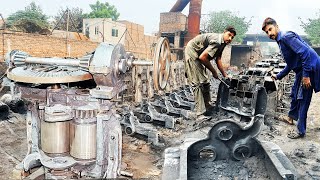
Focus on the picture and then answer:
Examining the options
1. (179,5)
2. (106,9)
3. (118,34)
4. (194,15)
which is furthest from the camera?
(106,9)

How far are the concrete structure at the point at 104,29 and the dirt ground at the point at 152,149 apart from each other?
18.1m

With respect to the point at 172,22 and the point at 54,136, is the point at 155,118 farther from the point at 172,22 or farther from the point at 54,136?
the point at 172,22

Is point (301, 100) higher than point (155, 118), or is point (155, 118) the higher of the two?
point (301, 100)

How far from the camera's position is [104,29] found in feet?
73.4

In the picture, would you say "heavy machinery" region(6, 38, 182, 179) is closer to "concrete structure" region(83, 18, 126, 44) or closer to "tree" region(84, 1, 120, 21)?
"concrete structure" region(83, 18, 126, 44)

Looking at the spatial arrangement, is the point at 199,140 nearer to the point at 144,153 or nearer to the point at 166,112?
the point at 144,153

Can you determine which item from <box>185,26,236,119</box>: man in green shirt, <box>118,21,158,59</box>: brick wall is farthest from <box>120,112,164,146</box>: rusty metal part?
<box>118,21,158,59</box>: brick wall

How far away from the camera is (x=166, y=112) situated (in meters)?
5.98

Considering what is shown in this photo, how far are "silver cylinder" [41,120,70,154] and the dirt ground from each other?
2.61 feet

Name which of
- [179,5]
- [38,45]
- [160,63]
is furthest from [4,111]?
[179,5]

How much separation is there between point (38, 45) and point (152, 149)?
10.1m

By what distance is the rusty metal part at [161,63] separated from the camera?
2486mm

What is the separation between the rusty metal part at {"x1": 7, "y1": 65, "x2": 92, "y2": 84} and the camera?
227 centimetres

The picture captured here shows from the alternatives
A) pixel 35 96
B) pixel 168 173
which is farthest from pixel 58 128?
pixel 168 173
